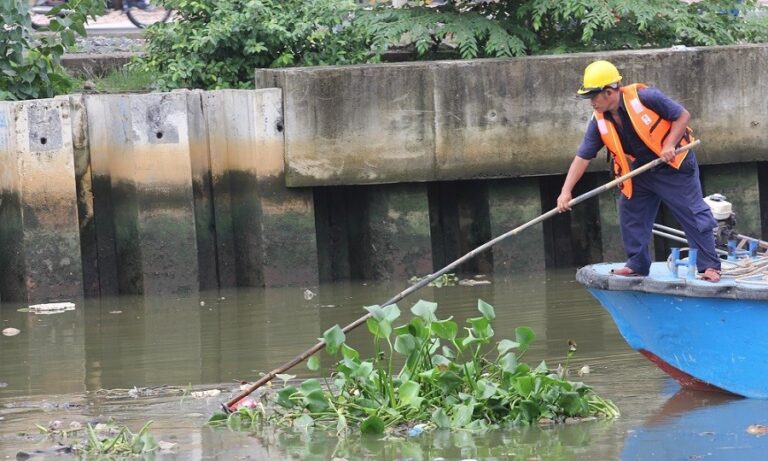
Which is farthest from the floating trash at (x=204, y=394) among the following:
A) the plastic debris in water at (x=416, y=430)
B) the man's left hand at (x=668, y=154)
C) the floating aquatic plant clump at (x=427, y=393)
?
the man's left hand at (x=668, y=154)

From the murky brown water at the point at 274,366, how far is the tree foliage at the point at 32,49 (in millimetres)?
2034

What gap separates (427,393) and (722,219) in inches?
88.4

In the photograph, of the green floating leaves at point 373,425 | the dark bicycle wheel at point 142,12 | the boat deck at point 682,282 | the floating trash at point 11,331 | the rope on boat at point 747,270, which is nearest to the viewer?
the green floating leaves at point 373,425

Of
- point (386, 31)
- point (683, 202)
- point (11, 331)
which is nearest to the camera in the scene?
point (683, 202)

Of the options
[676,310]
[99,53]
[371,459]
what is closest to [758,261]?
[676,310]

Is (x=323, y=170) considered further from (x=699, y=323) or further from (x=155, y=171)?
(x=699, y=323)

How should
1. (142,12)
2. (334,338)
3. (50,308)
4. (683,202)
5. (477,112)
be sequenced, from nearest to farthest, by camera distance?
(334,338) → (683,202) → (50,308) → (477,112) → (142,12)

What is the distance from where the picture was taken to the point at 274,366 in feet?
30.4

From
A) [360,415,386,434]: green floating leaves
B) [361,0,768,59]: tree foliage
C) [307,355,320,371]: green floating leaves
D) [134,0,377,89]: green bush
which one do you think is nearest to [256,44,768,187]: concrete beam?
[361,0,768,59]: tree foliage

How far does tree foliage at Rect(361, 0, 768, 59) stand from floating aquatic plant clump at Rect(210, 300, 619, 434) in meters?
5.40

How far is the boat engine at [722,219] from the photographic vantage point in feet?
27.9

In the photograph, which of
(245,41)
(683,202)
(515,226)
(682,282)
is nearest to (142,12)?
(245,41)

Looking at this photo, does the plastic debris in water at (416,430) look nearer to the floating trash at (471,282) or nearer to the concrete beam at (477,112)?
the floating trash at (471,282)

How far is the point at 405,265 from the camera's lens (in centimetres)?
1213
